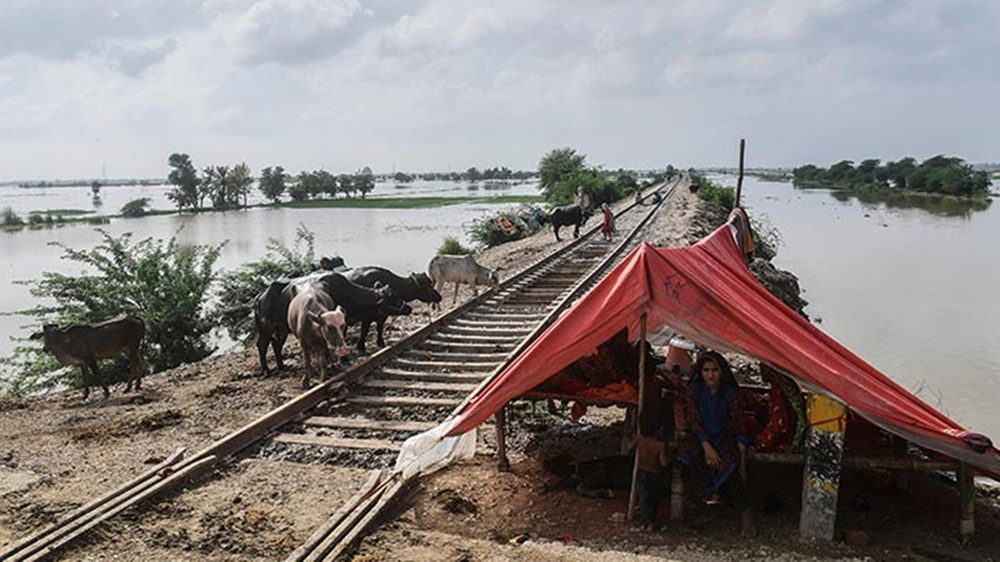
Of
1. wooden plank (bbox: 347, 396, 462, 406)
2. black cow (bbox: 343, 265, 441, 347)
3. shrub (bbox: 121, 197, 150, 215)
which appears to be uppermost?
shrub (bbox: 121, 197, 150, 215)

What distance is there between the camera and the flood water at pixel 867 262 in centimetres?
1475

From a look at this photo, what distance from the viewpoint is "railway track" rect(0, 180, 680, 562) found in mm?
5336

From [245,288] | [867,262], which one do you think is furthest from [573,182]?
[245,288]

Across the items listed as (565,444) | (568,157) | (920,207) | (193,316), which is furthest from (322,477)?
(920,207)

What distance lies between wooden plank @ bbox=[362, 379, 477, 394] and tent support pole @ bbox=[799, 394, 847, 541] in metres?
4.16

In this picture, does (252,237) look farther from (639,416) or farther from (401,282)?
(639,416)

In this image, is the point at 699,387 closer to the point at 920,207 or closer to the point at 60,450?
the point at 60,450

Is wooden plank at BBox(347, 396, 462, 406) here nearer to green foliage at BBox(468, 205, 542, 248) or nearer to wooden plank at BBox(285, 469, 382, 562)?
wooden plank at BBox(285, 469, 382, 562)

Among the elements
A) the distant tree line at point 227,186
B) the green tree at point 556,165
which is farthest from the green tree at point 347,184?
the green tree at point 556,165

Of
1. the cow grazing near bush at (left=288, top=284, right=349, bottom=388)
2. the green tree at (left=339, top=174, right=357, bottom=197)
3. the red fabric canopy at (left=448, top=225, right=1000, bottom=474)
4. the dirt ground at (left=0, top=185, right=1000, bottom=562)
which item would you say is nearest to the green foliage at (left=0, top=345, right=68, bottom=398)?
the dirt ground at (left=0, top=185, right=1000, bottom=562)

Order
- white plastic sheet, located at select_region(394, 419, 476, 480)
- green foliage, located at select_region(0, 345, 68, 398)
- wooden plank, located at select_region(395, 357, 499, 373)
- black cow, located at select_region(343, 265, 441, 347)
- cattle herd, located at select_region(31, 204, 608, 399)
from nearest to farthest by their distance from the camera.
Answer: white plastic sheet, located at select_region(394, 419, 476, 480) < cattle herd, located at select_region(31, 204, 608, 399) < wooden plank, located at select_region(395, 357, 499, 373) < green foliage, located at select_region(0, 345, 68, 398) < black cow, located at select_region(343, 265, 441, 347)

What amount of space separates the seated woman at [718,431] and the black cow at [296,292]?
20.2 ft

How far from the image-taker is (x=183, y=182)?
75.3m

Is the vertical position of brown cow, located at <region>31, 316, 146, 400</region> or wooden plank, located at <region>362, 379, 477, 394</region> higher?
brown cow, located at <region>31, 316, 146, 400</region>
